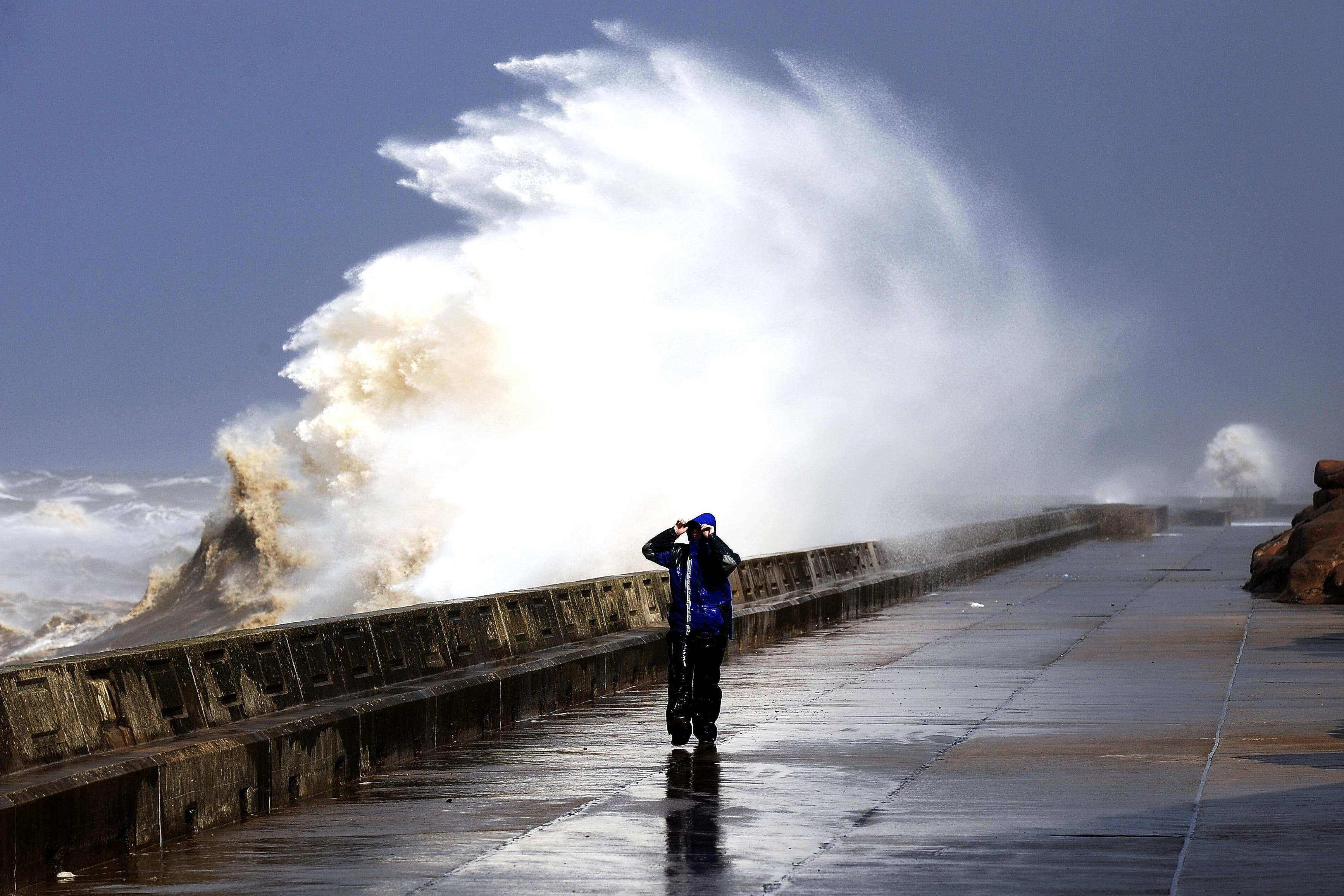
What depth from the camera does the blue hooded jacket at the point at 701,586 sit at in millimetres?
12172

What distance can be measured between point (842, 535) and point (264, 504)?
2275 centimetres

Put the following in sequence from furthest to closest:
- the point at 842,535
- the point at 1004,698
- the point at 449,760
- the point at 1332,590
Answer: the point at 842,535 < the point at 1332,590 < the point at 1004,698 < the point at 449,760

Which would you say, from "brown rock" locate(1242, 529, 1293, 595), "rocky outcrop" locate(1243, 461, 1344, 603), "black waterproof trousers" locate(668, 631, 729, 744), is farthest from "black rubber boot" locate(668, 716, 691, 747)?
"brown rock" locate(1242, 529, 1293, 595)

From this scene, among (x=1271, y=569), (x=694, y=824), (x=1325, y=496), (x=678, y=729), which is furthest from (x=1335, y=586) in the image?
(x=694, y=824)

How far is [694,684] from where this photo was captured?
12.2 meters

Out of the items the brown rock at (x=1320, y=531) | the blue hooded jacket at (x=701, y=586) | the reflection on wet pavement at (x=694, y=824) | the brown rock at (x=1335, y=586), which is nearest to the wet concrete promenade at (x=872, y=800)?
the reflection on wet pavement at (x=694, y=824)

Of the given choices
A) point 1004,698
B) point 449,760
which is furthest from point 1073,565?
point 449,760

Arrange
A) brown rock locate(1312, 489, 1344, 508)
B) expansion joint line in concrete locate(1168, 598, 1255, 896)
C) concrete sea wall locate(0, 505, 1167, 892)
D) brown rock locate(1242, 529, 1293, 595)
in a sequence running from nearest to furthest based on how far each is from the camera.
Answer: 1. expansion joint line in concrete locate(1168, 598, 1255, 896)
2. concrete sea wall locate(0, 505, 1167, 892)
3. brown rock locate(1242, 529, 1293, 595)
4. brown rock locate(1312, 489, 1344, 508)

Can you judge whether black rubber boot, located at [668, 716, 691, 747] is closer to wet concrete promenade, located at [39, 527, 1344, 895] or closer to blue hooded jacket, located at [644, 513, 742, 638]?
wet concrete promenade, located at [39, 527, 1344, 895]

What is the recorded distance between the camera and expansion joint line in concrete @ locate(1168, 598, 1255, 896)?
7.62 meters

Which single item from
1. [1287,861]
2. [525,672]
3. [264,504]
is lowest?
[1287,861]

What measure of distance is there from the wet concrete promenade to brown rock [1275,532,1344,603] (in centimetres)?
872

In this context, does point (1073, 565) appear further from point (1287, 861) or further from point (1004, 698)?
point (1287, 861)

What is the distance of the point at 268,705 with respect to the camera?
10.5 m
